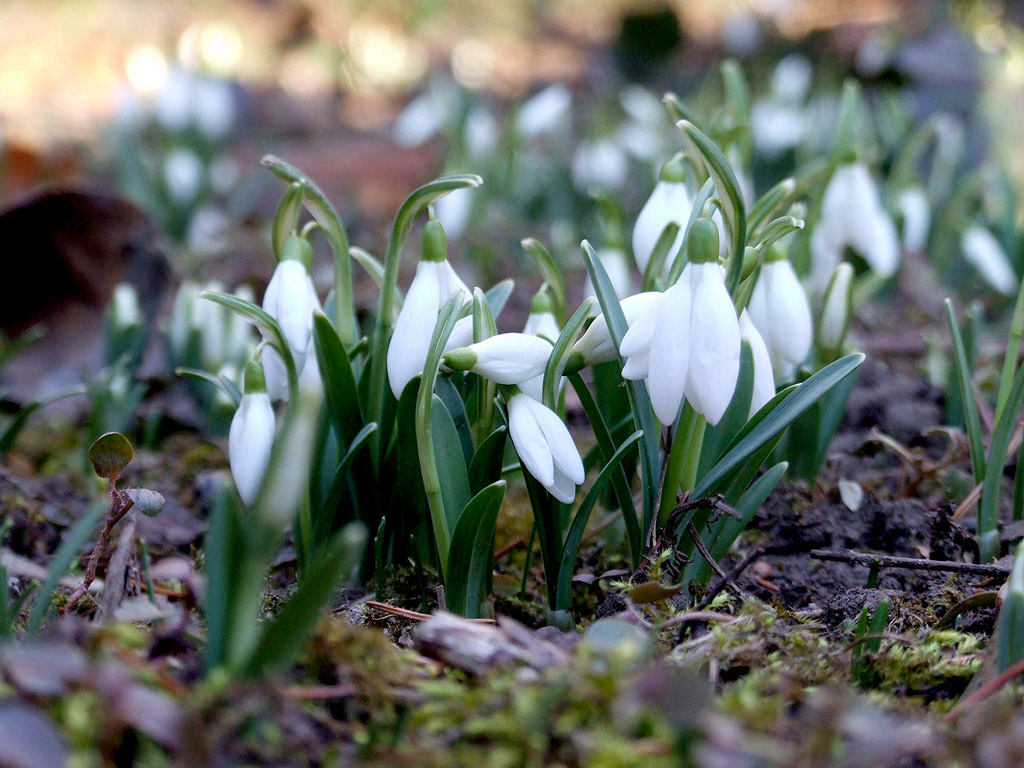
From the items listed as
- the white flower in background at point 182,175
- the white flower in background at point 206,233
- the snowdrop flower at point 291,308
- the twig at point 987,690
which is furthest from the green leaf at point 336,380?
the white flower in background at point 182,175

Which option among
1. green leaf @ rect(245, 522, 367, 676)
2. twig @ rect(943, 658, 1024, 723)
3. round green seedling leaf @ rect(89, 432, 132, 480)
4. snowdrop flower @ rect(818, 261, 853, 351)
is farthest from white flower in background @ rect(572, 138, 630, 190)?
green leaf @ rect(245, 522, 367, 676)

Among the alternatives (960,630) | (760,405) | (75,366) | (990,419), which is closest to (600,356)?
(760,405)

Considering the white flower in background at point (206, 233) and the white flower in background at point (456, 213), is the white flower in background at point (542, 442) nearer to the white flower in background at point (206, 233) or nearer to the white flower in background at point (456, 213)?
the white flower in background at point (456, 213)

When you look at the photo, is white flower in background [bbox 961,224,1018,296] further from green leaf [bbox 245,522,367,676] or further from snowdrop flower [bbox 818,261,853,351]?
green leaf [bbox 245,522,367,676]

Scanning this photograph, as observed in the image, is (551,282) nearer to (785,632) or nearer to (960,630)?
(785,632)

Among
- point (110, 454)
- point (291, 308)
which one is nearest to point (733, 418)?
point (291, 308)

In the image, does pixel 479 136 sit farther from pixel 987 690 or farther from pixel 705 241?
pixel 987 690
